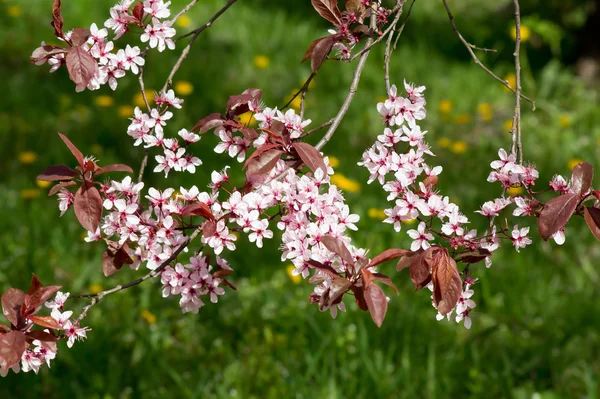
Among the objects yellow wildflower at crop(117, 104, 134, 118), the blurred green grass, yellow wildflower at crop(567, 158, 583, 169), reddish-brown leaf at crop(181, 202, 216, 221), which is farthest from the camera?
yellow wildflower at crop(117, 104, 134, 118)

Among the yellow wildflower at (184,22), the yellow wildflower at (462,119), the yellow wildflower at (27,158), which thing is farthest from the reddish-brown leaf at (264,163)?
the yellow wildflower at (184,22)

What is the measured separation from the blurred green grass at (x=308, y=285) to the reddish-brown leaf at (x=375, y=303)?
1105 millimetres

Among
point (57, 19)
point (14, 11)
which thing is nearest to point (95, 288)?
point (57, 19)

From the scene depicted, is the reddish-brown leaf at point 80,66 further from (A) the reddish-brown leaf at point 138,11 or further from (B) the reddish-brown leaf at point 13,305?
(B) the reddish-brown leaf at point 13,305

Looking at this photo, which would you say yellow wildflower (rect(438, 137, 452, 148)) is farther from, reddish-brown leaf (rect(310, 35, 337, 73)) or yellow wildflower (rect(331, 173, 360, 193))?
reddish-brown leaf (rect(310, 35, 337, 73))

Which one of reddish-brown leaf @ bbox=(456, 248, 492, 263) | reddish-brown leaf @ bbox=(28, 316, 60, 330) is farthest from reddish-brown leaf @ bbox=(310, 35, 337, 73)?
reddish-brown leaf @ bbox=(28, 316, 60, 330)

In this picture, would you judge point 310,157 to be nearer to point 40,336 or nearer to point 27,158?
point 40,336

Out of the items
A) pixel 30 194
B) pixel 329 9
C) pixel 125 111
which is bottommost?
pixel 329 9

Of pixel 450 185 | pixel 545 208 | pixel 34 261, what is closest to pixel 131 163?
pixel 34 261

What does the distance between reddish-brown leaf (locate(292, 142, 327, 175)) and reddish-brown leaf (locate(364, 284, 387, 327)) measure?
0.78 ft

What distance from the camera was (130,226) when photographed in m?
1.30

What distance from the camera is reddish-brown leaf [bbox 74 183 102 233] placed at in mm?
1229

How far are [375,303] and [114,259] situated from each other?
1.83 feet

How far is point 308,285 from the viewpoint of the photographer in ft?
9.55
